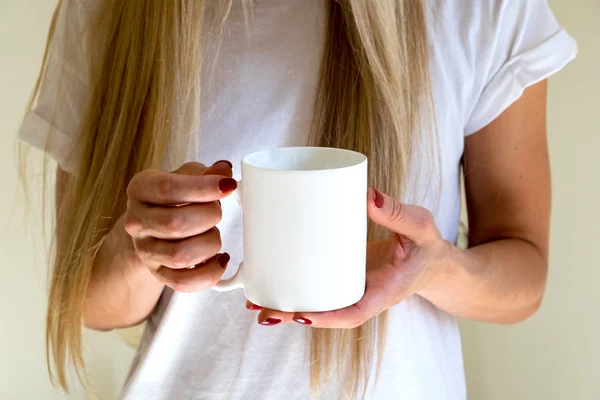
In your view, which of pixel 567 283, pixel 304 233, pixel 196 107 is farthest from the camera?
pixel 567 283

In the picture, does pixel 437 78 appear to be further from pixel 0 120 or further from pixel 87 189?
pixel 0 120

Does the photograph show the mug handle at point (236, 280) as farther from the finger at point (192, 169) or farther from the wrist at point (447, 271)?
the wrist at point (447, 271)

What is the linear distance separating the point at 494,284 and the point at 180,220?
42cm

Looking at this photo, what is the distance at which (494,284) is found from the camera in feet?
2.57

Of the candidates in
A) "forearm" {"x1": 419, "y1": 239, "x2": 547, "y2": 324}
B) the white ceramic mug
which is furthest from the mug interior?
"forearm" {"x1": 419, "y1": 239, "x2": 547, "y2": 324}

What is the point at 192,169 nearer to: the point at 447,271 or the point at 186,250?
the point at 186,250

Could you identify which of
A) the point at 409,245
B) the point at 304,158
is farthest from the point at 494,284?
the point at 304,158

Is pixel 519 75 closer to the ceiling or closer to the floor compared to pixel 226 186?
closer to the ceiling

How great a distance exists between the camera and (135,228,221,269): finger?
54 centimetres

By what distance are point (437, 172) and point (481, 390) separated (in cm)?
61

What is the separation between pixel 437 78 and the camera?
2.51ft

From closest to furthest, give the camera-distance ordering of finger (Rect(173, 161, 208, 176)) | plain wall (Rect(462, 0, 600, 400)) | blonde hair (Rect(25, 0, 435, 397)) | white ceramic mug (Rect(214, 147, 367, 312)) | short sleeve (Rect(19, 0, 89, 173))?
white ceramic mug (Rect(214, 147, 367, 312)) < finger (Rect(173, 161, 208, 176)) < blonde hair (Rect(25, 0, 435, 397)) < short sleeve (Rect(19, 0, 89, 173)) < plain wall (Rect(462, 0, 600, 400))

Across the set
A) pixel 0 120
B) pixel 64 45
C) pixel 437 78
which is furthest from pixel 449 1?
pixel 0 120

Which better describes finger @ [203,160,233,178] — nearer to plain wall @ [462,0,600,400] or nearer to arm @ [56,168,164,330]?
arm @ [56,168,164,330]
